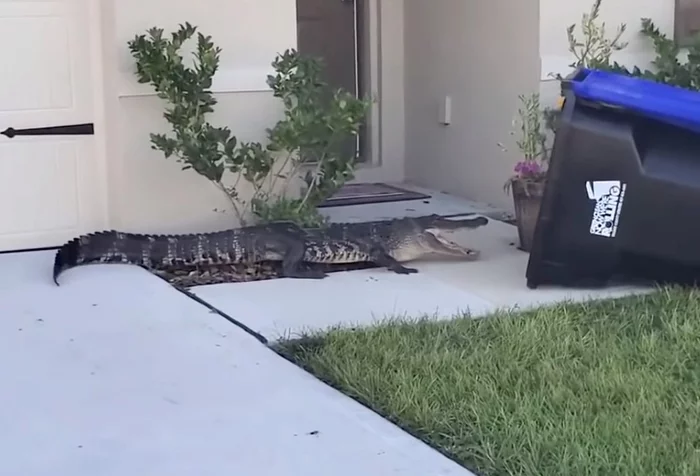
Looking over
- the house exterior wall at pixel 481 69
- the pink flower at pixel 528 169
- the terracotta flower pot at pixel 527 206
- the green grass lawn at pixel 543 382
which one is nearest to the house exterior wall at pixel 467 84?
the house exterior wall at pixel 481 69

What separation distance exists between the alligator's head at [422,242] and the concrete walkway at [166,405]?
98 centimetres

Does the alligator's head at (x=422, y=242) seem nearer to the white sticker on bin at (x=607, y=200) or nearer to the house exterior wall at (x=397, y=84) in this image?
the white sticker on bin at (x=607, y=200)

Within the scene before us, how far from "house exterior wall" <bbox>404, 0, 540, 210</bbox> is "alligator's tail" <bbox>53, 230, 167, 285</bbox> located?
2.60m

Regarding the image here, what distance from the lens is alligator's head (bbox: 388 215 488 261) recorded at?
555cm

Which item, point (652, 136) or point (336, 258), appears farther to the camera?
point (336, 258)

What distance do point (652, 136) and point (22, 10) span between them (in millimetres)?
3434

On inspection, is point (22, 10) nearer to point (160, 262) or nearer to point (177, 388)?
point (160, 262)

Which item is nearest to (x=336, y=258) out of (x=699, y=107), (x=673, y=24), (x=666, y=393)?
(x=699, y=107)

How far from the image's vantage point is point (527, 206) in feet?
18.6

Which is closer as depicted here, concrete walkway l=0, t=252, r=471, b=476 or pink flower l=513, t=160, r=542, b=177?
concrete walkway l=0, t=252, r=471, b=476

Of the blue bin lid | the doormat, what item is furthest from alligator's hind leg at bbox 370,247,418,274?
the doormat

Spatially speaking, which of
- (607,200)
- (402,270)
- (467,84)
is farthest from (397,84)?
(607,200)

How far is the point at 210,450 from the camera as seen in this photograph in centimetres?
309

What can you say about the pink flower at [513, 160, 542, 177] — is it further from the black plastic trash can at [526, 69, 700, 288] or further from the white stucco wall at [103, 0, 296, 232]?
the white stucco wall at [103, 0, 296, 232]
